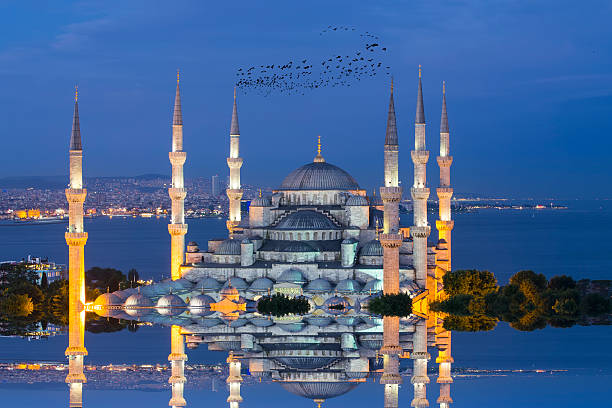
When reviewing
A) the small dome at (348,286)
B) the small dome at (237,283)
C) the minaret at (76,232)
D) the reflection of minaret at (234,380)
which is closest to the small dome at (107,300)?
the minaret at (76,232)

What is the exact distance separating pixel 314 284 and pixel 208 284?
11.1ft

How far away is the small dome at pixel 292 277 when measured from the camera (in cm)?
3180

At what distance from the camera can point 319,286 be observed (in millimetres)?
31266

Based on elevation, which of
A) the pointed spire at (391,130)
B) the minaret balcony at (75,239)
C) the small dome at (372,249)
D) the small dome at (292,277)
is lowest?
the small dome at (292,277)

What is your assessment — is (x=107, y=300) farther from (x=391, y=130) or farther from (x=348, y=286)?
(x=391, y=130)

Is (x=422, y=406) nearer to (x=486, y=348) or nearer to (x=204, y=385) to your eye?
(x=204, y=385)

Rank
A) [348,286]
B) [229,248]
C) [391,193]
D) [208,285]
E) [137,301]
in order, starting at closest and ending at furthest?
[391,193], [348,286], [137,301], [208,285], [229,248]

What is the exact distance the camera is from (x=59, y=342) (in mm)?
25766

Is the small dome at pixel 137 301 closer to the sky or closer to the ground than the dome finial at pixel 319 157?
closer to the ground

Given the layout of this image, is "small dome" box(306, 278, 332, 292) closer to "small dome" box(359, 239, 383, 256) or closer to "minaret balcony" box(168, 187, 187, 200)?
"small dome" box(359, 239, 383, 256)

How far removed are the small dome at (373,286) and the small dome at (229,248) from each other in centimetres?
485

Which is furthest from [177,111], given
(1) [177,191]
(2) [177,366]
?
(2) [177,366]

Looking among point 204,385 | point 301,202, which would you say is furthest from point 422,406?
point 301,202

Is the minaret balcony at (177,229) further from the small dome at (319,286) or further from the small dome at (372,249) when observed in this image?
the small dome at (372,249)
